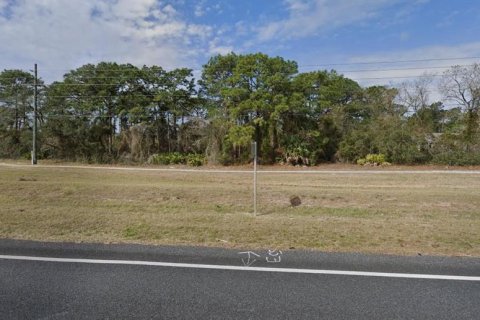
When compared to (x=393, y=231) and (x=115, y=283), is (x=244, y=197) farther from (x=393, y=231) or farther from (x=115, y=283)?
(x=115, y=283)

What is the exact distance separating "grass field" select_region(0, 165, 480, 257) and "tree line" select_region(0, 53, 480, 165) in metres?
15.4

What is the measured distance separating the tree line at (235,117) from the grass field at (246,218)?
15.4 m

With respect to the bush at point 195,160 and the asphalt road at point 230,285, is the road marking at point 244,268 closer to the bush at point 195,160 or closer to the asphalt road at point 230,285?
the asphalt road at point 230,285

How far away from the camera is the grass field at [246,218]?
21.0 feet

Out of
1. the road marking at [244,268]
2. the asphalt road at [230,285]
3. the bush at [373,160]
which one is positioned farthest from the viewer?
the bush at [373,160]

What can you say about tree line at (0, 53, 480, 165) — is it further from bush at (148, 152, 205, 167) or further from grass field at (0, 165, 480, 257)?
grass field at (0, 165, 480, 257)

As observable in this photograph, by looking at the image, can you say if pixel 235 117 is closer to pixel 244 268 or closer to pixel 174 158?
pixel 174 158

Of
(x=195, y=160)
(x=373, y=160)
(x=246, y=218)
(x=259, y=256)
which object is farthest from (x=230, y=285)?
(x=195, y=160)

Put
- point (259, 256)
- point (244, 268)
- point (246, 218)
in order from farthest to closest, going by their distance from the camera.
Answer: point (246, 218)
point (259, 256)
point (244, 268)

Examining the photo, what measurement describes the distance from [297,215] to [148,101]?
87.0ft

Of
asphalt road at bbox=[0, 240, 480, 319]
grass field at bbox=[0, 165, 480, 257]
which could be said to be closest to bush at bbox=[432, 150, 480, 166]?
grass field at bbox=[0, 165, 480, 257]

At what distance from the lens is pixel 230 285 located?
4.26m

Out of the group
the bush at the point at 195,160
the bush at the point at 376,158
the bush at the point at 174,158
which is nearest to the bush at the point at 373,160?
the bush at the point at 376,158

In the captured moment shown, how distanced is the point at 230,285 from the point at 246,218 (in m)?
4.30
